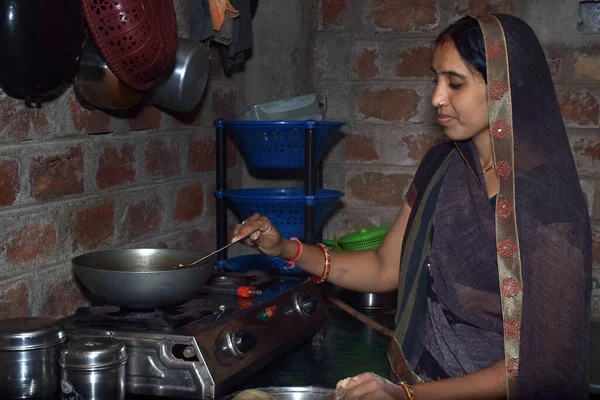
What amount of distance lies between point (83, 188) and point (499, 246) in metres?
0.91

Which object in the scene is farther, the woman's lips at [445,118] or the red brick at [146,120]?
the red brick at [146,120]

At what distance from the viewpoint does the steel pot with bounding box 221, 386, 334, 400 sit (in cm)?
159

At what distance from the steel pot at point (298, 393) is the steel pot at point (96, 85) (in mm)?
724

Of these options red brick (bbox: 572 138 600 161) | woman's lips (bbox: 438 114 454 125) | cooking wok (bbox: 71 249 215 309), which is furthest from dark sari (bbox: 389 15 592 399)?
red brick (bbox: 572 138 600 161)

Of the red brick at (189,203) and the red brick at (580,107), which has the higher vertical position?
the red brick at (580,107)

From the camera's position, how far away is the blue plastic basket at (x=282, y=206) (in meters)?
2.44

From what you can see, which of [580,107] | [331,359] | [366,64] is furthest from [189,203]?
[580,107]

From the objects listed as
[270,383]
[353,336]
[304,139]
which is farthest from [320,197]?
[270,383]

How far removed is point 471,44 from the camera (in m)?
1.70

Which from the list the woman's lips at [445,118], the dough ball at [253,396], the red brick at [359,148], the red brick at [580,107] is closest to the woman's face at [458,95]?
the woman's lips at [445,118]

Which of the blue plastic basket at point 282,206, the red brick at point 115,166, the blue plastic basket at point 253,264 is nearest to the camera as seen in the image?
the red brick at point 115,166

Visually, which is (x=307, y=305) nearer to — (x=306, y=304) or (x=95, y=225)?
(x=306, y=304)

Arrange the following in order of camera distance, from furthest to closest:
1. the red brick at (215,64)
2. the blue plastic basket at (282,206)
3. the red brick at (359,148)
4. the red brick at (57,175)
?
1. the red brick at (359,148)
2. the red brick at (215,64)
3. the blue plastic basket at (282,206)
4. the red brick at (57,175)

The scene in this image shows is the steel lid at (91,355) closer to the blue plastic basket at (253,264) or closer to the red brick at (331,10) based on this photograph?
the blue plastic basket at (253,264)
